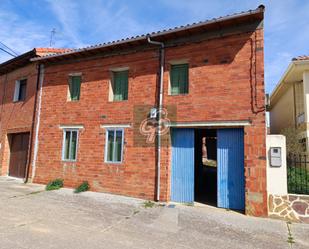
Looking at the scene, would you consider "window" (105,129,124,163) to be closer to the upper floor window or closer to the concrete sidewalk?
the upper floor window

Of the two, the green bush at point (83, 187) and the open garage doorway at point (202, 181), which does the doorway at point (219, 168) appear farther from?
the green bush at point (83, 187)

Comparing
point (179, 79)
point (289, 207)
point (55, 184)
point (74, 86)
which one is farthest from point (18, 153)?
point (289, 207)

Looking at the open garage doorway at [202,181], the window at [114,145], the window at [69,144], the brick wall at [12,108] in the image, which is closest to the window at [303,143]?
the open garage doorway at [202,181]

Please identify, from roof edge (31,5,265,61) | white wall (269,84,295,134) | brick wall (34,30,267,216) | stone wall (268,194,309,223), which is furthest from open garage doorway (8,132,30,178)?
white wall (269,84,295,134)

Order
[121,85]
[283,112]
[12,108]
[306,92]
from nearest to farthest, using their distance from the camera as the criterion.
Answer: [121,85] → [306,92] → [12,108] → [283,112]

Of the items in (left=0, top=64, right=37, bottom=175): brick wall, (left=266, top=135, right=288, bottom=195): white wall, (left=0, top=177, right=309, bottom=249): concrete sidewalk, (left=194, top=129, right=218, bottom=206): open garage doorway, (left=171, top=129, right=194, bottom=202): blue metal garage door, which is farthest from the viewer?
(left=0, top=64, right=37, bottom=175): brick wall

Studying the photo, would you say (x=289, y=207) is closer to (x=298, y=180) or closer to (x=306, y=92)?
(x=298, y=180)

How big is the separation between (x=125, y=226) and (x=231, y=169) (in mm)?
3722

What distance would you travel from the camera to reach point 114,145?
9805mm

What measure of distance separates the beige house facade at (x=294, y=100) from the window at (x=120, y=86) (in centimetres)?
688

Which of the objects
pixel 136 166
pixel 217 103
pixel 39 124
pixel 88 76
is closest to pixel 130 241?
pixel 136 166

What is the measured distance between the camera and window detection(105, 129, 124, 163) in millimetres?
9680

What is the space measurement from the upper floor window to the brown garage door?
531 centimetres

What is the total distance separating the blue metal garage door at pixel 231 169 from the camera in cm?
792
